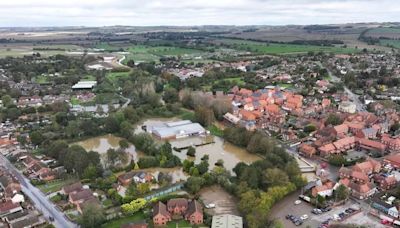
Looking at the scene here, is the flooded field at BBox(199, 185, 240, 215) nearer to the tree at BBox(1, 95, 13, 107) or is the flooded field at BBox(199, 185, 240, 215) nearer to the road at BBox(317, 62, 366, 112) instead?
the road at BBox(317, 62, 366, 112)

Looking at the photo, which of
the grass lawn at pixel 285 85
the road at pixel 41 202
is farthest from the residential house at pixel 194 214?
the grass lawn at pixel 285 85


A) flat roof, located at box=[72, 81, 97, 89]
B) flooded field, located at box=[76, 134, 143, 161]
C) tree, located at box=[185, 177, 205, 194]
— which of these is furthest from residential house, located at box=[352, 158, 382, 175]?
flat roof, located at box=[72, 81, 97, 89]

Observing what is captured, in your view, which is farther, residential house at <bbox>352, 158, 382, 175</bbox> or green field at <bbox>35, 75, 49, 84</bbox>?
green field at <bbox>35, 75, 49, 84</bbox>

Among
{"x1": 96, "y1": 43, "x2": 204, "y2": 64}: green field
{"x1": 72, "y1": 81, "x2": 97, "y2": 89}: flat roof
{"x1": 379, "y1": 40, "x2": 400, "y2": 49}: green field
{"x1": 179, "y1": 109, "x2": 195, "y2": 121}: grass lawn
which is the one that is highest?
{"x1": 379, "y1": 40, "x2": 400, "y2": 49}: green field

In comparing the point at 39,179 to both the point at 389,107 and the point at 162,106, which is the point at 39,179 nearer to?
the point at 162,106

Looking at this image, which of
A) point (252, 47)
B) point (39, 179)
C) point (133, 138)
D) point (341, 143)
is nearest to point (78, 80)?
point (133, 138)

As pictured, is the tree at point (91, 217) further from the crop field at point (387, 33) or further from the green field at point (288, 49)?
the crop field at point (387, 33)

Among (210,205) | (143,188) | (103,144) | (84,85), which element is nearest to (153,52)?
(84,85)

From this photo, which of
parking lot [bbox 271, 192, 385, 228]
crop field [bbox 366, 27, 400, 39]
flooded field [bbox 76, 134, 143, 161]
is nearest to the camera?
parking lot [bbox 271, 192, 385, 228]
